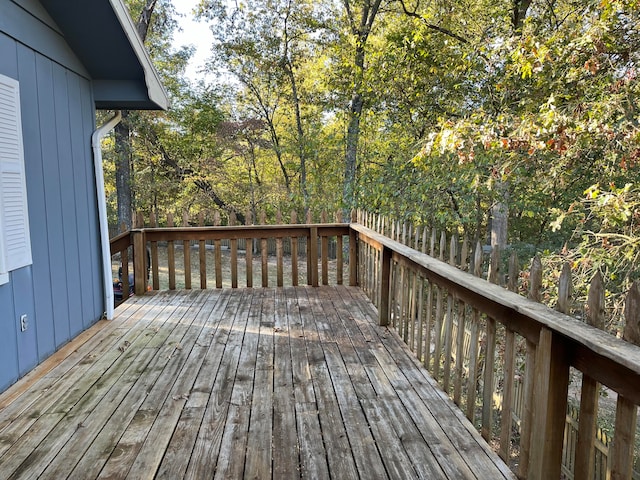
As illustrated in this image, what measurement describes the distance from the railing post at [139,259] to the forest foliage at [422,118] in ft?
10.6

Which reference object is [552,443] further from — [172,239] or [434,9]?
[434,9]

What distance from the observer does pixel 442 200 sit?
641cm

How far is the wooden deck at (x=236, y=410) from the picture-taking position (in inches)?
73.6

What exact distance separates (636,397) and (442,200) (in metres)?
5.37

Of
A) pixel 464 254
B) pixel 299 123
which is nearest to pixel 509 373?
pixel 464 254

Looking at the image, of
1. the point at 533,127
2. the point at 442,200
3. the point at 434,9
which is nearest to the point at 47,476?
the point at 533,127

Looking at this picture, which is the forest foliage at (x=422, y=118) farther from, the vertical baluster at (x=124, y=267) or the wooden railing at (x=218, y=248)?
the vertical baluster at (x=124, y=267)

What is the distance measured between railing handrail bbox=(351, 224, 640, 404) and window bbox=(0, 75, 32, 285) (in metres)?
2.65

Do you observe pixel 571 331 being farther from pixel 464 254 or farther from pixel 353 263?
pixel 353 263

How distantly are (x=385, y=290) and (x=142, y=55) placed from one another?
3009 millimetres

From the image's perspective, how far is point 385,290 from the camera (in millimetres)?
3910

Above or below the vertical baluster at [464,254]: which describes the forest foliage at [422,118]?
above

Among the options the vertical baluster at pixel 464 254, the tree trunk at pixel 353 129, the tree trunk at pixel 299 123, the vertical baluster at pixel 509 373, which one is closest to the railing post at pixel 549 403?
the vertical baluster at pixel 509 373

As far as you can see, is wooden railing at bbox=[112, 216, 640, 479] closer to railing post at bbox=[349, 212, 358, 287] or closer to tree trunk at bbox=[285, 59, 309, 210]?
railing post at bbox=[349, 212, 358, 287]
